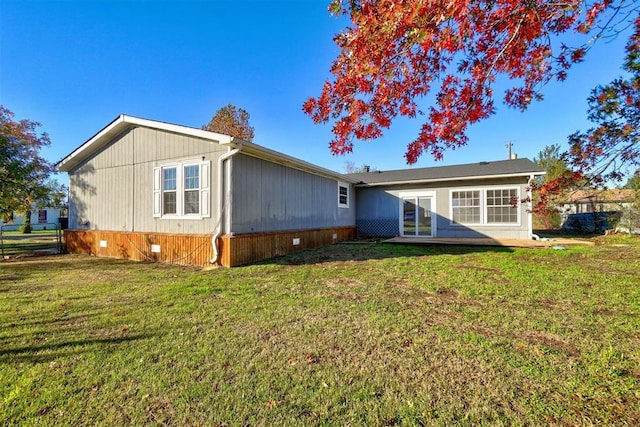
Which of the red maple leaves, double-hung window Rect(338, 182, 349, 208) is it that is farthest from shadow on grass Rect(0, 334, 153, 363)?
double-hung window Rect(338, 182, 349, 208)

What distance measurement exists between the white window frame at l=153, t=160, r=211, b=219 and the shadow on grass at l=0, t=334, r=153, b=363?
4619mm

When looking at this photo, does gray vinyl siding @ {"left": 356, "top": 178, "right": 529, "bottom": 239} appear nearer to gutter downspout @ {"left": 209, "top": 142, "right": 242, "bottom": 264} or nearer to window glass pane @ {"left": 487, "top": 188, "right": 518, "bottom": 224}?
window glass pane @ {"left": 487, "top": 188, "right": 518, "bottom": 224}

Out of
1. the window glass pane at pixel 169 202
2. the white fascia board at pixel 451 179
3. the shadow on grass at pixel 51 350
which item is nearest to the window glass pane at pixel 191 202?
the window glass pane at pixel 169 202

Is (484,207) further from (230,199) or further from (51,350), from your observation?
(51,350)

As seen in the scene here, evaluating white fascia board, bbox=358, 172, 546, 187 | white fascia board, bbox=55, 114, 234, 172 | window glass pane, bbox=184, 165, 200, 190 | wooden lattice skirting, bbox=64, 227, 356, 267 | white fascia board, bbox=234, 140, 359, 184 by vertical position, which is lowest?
wooden lattice skirting, bbox=64, 227, 356, 267

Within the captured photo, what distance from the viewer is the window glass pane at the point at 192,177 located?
7.83 m

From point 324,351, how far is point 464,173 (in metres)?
12.2

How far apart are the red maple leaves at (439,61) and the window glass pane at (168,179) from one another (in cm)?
637

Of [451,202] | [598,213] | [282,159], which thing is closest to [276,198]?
[282,159]

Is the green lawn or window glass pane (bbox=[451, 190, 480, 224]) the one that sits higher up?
window glass pane (bbox=[451, 190, 480, 224])

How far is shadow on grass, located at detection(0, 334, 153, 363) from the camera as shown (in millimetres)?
2727

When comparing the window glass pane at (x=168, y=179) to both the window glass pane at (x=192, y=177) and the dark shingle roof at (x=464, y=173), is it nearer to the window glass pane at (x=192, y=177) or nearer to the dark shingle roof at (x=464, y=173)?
the window glass pane at (x=192, y=177)

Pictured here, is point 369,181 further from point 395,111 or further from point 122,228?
point 395,111

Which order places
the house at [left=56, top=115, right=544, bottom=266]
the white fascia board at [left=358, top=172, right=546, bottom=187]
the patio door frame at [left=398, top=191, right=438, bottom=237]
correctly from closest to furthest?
the house at [left=56, top=115, right=544, bottom=266] < the white fascia board at [left=358, top=172, right=546, bottom=187] < the patio door frame at [left=398, top=191, right=438, bottom=237]
